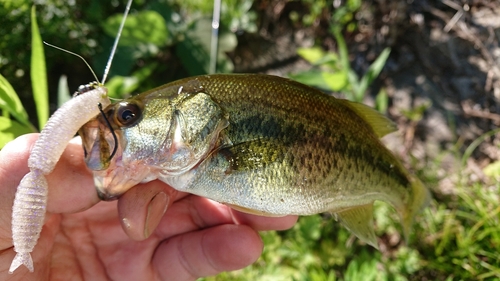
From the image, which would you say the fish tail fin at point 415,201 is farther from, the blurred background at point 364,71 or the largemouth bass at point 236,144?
the blurred background at point 364,71

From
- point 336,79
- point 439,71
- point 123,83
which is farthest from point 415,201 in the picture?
point 123,83

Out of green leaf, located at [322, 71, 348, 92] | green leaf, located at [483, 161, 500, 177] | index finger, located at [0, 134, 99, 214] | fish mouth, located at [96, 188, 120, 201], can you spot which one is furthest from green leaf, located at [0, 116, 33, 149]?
green leaf, located at [483, 161, 500, 177]

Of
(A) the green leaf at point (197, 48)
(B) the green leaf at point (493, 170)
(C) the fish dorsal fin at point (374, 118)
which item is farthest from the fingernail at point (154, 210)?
(B) the green leaf at point (493, 170)

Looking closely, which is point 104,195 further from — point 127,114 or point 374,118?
point 374,118

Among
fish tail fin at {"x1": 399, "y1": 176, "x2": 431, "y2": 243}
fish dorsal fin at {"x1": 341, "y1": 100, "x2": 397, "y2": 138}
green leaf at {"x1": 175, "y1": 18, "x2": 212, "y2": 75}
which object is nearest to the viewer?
fish dorsal fin at {"x1": 341, "y1": 100, "x2": 397, "y2": 138}

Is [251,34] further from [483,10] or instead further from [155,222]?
[155,222]

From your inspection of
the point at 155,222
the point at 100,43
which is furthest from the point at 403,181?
the point at 100,43

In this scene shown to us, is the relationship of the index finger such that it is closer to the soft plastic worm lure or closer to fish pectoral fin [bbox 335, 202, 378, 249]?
the soft plastic worm lure
